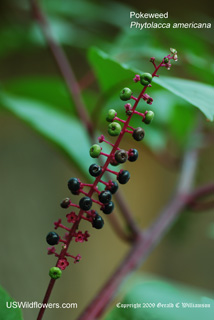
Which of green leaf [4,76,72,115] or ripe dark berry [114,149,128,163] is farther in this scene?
green leaf [4,76,72,115]

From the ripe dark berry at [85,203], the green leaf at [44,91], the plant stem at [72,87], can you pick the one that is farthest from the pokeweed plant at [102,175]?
the green leaf at [44,91]

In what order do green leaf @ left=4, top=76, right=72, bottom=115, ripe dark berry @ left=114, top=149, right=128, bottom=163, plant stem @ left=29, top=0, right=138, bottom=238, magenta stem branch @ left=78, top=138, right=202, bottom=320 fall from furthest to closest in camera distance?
green leaf @ left=4, top=76, right=72, bottom=115 → plant stem @ left=29, top=0, right=138, bottom=238 → magenta stem branch @ left=78, top=138, right=202, bottom=320 → ripe dark berry @ left=114, top=149, right=128, bottom=163

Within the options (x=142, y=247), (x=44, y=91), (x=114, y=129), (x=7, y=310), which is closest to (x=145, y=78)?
(x=114, y=129)

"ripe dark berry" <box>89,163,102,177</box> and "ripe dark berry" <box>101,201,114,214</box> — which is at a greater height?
"ripe dark berry" <box>89,163,102,177</box>

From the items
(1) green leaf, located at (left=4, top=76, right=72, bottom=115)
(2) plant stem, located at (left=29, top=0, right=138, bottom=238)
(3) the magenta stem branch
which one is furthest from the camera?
(1) green leaf, located at (left=4, top=76, right=72, bottom=115)

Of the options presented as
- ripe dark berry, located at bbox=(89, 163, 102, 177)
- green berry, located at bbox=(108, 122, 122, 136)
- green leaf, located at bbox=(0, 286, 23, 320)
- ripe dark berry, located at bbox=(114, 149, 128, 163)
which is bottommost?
green leaf, located at bbox=(0, 286, 23, 320)

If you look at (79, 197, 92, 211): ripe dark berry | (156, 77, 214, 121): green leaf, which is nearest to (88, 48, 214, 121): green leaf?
(156, 77, 214, 121): green leaf

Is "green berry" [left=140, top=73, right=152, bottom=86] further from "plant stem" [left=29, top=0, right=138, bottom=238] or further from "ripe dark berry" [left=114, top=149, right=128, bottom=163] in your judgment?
"plant stem" [left=29, top=0, right=138, bottom=238]
